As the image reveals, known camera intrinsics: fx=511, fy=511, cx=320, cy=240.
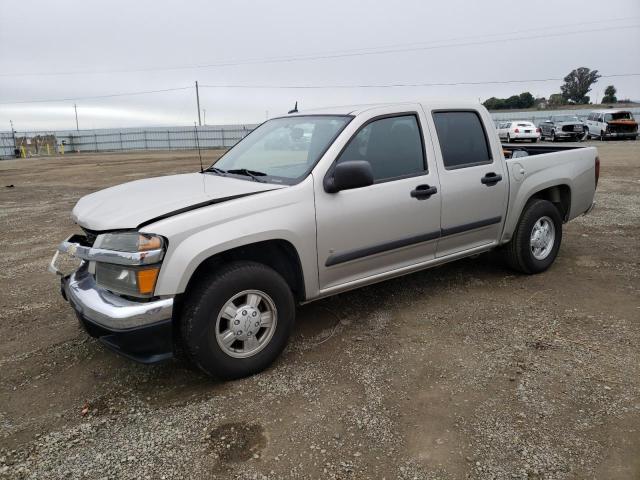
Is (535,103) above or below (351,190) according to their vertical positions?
above

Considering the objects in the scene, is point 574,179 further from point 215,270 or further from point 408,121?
point 215,270

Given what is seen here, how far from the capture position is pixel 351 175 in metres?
3.41

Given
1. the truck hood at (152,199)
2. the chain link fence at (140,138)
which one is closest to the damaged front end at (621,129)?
the chain link fence at (140,138)

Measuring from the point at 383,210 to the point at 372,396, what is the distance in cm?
138

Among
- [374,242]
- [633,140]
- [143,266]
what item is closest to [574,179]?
[374,242]

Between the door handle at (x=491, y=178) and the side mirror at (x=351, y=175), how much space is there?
4.99ft

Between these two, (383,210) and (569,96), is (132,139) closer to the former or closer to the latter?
(383,210)

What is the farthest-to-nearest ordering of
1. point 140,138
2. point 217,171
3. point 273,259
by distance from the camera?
point 140,138
point 217,171
point 273,259

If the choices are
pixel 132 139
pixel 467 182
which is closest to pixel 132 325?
pixel 467 182

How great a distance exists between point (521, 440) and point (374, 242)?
1.69m

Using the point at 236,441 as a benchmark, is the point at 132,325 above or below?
above

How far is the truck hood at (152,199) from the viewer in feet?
10.2

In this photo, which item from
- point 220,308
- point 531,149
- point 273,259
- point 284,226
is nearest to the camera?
point 220,308

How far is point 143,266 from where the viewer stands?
289 centimetres
